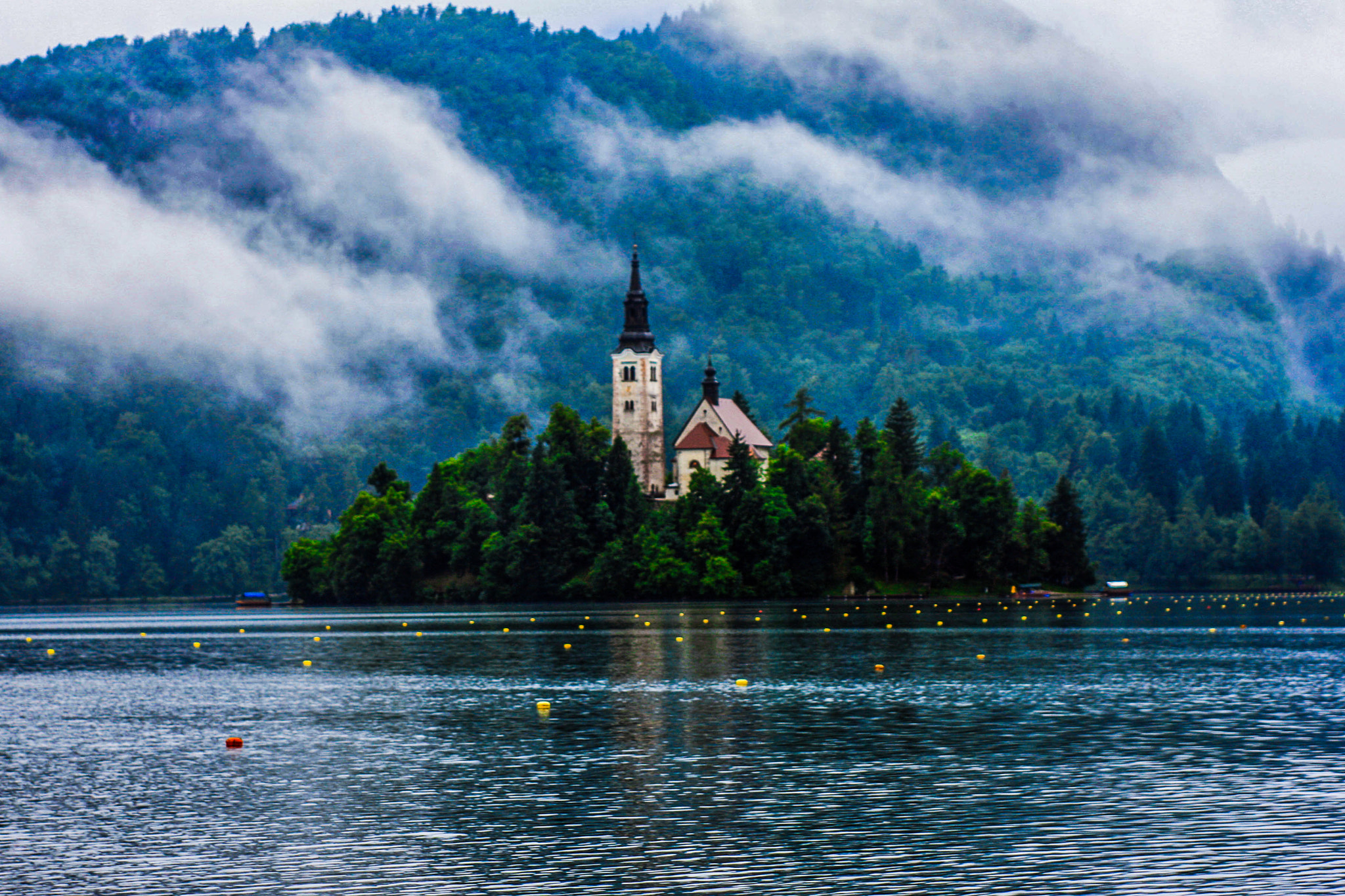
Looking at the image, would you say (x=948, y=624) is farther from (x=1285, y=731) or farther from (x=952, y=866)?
(x=952, y=866)

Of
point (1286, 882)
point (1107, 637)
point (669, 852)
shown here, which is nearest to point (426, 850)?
point (669, 852)

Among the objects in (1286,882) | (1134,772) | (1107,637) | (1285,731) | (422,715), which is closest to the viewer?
(1286,882)

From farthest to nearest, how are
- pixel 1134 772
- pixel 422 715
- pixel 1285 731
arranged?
pixel 422 715, pixel 1285 731, pixel 1134 772

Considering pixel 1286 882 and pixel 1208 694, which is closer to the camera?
pixel 1286 882

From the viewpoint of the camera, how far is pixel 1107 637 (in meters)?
110

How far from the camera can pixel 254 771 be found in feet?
155

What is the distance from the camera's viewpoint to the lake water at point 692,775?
32.1 metres

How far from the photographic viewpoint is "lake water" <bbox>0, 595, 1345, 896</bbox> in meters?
32.1

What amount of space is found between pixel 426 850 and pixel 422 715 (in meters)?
28.5

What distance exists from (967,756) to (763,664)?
39165mm

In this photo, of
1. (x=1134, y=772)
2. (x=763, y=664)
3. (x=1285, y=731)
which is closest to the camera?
(x=1134, y=772)

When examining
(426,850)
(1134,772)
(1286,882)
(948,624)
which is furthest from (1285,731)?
(948,624)

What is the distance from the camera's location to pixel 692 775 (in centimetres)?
4472

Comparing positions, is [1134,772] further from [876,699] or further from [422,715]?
[422,715]
